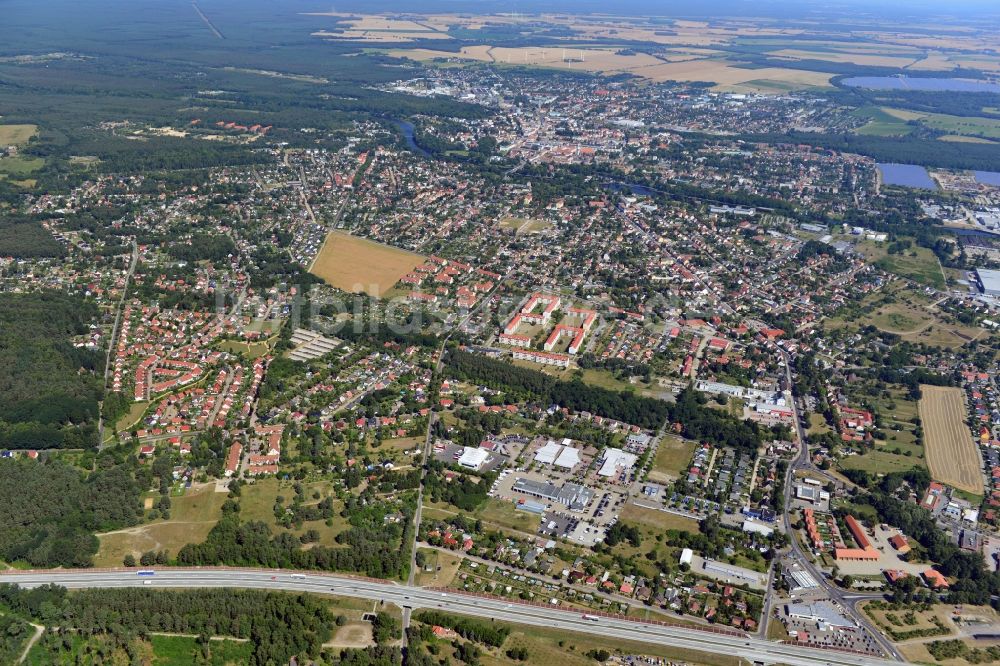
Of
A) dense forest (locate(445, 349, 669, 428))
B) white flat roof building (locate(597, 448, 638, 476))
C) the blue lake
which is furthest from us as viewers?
the blue lake

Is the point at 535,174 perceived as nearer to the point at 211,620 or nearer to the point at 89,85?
the point at 211,620

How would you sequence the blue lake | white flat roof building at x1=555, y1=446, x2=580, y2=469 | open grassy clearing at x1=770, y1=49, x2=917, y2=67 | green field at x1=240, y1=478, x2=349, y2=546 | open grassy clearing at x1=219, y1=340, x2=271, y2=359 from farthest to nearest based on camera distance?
open grassy clearing at x1=770, y1=49, x2=917, y2=67
the blue lake
open grassy clearing at x1=219, y1=340, x2=271, y2=359
white flat roof building at x1=555, y1=446, x2=580, y2=469
green field at x1=240, y1=478, x2=349, y2=546

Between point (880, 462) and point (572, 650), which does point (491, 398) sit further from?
point (880, 462)

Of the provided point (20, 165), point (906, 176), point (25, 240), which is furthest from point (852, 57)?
point (25, 240)

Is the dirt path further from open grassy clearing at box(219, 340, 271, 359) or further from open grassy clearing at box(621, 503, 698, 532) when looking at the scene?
open grassy clearing at box(621, 503, 698, 532)

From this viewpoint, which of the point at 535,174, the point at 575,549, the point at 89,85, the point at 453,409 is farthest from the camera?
the point at 89,85

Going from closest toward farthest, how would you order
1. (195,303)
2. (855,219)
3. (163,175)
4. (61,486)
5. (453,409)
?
1. (61,486)
2. (453,409)
3. (195,303)
4. (855,219)
5. (163,175)

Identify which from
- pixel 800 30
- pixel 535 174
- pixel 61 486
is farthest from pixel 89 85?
pixel 800 30

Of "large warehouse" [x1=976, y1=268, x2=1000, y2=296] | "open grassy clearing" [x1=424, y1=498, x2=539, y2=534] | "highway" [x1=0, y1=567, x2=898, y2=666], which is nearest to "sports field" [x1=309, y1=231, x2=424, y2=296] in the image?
"open grassy clearing" [x1=424, y1=498, x2=539, y2=534]
